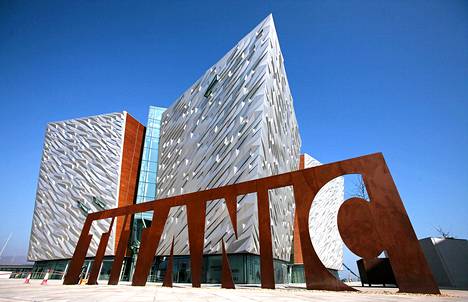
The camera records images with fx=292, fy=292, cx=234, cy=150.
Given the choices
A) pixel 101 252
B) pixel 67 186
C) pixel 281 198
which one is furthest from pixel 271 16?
pixel 67 186

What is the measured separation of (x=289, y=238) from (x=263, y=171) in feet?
29.0

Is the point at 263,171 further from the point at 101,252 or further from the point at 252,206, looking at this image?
the point at 101,252

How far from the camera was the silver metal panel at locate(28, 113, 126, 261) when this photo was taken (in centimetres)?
3028

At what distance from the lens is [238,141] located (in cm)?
2072

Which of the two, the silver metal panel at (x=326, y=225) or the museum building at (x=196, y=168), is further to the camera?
the silver metal panel at (x=326, y=225)

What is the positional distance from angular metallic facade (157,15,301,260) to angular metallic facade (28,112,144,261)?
6.04 m

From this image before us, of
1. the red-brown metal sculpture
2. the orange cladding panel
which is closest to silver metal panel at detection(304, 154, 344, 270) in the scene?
the orange cladding panel

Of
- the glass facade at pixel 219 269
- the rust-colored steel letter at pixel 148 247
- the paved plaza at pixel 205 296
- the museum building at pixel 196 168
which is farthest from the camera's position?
the museum building at pixel 196 168

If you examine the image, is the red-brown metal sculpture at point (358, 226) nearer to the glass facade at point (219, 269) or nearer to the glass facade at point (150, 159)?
the glass facade at point (219, 269)

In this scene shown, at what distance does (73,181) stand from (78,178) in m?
0.71

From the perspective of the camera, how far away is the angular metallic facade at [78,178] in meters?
30.3

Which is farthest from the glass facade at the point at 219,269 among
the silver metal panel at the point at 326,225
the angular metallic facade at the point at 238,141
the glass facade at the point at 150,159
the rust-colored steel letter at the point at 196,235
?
the silver metal panel at the point at 326,225

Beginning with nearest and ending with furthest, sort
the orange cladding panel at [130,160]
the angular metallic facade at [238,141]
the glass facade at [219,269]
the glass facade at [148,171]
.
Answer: the glass facade at [219,269] → the angular metallic facade at [238,141] → the glass facade at [148,171] → the orange cladding panel at [130,160]

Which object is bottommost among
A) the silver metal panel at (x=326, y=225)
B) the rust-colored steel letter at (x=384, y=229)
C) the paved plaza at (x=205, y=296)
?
the paved plaza at (x=205, y=296)
